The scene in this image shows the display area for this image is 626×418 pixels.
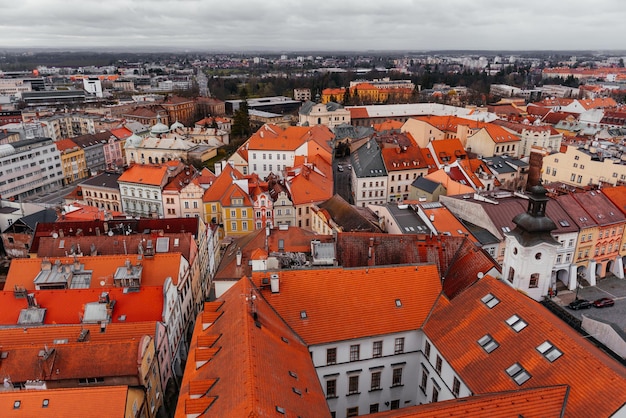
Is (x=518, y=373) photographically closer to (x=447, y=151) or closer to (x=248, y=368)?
(x=248, y=368)

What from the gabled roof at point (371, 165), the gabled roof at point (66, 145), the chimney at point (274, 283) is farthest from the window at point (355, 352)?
the gabled roof at point (66, 145)

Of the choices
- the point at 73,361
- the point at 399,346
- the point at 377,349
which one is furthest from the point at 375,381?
the point at 73,361

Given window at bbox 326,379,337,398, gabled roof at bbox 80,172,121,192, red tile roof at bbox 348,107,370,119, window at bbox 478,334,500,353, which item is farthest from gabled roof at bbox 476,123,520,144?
window at bbox 326,379,337,398

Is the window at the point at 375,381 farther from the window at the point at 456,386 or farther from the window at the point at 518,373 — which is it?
the window at the point at 518,373

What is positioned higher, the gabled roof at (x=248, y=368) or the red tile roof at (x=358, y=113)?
the gabled roof at (x=248, y=368)

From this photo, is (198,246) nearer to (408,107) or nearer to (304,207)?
(304,207)

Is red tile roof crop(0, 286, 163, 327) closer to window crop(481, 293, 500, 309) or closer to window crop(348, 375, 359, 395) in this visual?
window crop(348, 375, 359, 395)
